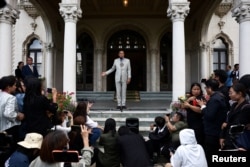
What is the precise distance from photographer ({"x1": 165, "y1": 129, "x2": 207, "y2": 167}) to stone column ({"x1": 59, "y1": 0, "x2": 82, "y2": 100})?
7246 millimetres

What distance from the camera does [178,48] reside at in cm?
1120

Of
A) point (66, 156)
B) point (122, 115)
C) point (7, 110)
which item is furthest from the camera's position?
point (122, 115)

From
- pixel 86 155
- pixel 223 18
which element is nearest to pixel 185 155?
pixel 86 155

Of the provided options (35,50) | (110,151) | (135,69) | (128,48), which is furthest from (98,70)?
(110,151)

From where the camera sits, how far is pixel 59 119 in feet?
20.8

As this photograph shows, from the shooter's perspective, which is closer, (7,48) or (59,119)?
(59,119)

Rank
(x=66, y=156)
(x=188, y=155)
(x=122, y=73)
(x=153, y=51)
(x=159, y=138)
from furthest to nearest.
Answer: (x=153, y=51), (x=122, y=73), (x=159, y=138), (x=188, y=155), (x=66, y=156)

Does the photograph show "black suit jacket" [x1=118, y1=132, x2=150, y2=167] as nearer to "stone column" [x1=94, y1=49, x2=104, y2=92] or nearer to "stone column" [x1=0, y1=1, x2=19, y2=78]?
"stone column" [x1=0, y1=1, x2=19, y2=78]

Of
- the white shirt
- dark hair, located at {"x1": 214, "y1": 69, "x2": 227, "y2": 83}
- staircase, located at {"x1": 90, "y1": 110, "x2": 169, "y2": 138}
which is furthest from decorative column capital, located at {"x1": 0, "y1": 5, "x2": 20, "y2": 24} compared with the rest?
dark hair, located at {"x1": 214, "y1": 69, "x2": 227, "y2": 83}

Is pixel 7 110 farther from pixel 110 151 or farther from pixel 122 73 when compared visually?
pixel 122 73

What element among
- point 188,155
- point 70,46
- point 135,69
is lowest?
point 188,155

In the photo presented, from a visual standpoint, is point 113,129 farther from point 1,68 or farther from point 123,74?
point 1,68

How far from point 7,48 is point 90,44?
872 cm

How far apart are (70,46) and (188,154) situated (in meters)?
7.75
